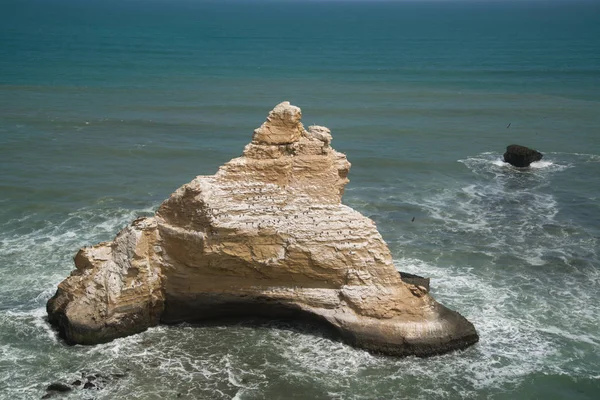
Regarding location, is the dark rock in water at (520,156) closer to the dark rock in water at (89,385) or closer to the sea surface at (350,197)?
the sea surface at (350,197)

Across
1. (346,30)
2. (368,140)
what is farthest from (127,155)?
(346,30)

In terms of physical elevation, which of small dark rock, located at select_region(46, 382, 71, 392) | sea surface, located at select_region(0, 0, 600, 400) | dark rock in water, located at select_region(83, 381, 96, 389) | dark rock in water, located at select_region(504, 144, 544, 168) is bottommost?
small dark rock, located at select_region(46, 382, 71, 392)

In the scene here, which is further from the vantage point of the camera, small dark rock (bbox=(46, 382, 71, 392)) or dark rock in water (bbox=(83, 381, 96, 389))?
dark rock in water (bbox=(83, 381, 96, 389))

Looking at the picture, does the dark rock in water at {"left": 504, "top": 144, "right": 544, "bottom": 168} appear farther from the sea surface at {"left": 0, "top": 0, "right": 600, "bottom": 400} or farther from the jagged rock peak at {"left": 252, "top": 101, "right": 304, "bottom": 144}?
the jagged rock peak at {"left": 252, "top": 101, "right": 304, "bottom": 144}

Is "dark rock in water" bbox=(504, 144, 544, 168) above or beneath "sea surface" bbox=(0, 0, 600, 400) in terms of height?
above

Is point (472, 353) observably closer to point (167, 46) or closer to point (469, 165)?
point (469, 165)

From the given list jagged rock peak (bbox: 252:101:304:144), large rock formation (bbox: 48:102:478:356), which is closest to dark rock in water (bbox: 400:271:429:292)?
large rock formation (bbox: 48:102:478:356)

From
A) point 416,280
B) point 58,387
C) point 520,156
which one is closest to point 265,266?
point 416,280
